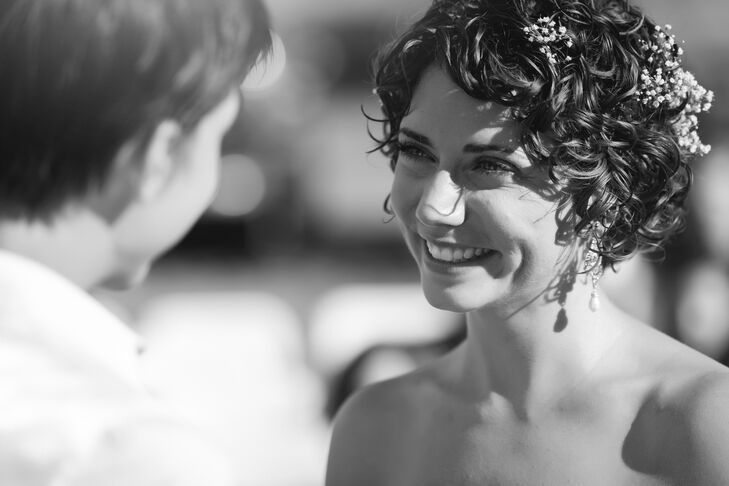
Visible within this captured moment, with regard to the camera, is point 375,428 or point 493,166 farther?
point 375,428

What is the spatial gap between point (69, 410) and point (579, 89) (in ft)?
4.31

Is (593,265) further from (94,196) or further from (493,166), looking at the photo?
(94,196)

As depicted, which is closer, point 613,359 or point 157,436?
point 157,436

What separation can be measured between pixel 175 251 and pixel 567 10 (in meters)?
10.8

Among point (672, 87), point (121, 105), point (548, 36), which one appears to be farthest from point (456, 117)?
point (121, 105)

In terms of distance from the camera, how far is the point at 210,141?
1.44 metres

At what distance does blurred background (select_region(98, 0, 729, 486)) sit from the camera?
5172mm

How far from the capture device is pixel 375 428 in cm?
252

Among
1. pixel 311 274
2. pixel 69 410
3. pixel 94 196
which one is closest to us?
pixel 69 410

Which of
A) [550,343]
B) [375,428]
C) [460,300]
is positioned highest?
[460,300]

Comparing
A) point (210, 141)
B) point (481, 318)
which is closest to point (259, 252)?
point (481, 318)

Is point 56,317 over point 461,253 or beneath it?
over

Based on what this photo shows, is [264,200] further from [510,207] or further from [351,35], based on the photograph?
[510,207]

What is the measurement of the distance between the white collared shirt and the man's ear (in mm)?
190
